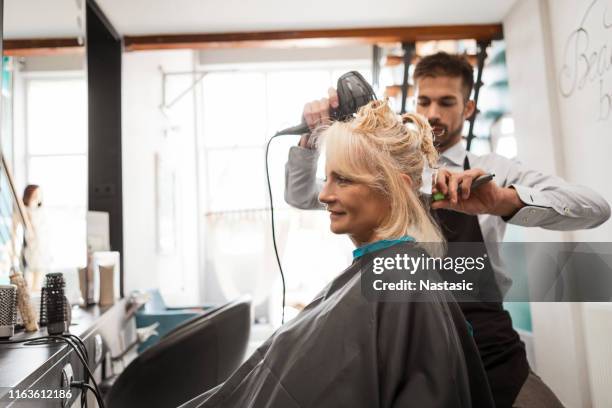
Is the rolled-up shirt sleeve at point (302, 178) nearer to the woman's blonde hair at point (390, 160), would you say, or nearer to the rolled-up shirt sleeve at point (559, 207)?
the woman's blonde hair at point (390, 160)

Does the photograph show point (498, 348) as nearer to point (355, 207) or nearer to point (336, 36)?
point (355, 207)

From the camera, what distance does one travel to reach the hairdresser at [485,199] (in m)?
1.26

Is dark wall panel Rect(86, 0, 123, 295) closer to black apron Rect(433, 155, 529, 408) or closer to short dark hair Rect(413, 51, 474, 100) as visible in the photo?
short dark hair Rect(413, 51, 474, 100)

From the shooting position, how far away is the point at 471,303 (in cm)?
138

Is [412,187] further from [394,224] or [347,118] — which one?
[347,118]

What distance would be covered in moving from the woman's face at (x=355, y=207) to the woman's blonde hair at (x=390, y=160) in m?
0.02

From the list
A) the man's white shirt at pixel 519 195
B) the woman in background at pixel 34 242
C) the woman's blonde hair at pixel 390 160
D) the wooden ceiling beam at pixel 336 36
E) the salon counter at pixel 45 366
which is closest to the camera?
the salon counter at pixel 45 366

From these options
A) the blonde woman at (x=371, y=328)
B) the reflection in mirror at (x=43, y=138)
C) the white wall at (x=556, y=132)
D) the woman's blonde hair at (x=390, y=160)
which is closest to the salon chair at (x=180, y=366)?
the blonde woman at (x=371, y=328)

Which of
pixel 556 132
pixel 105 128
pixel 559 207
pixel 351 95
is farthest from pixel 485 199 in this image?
pixel 105 128

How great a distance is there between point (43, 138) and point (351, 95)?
42.0 inches

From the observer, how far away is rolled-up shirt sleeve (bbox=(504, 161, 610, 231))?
50.1 inches

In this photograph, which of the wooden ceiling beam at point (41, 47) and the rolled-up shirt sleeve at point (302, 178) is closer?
the wooden ceiling beam at point (41, 47)

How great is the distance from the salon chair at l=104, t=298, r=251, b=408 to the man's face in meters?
0.97

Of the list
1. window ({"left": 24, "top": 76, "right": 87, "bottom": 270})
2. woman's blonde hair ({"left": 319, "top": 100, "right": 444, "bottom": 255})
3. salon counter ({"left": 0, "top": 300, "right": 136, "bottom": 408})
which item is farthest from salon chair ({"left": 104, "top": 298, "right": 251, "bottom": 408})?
woman's blonde hair ({"left": 319, "top": 100, "right": 444, "bottom": 255})
